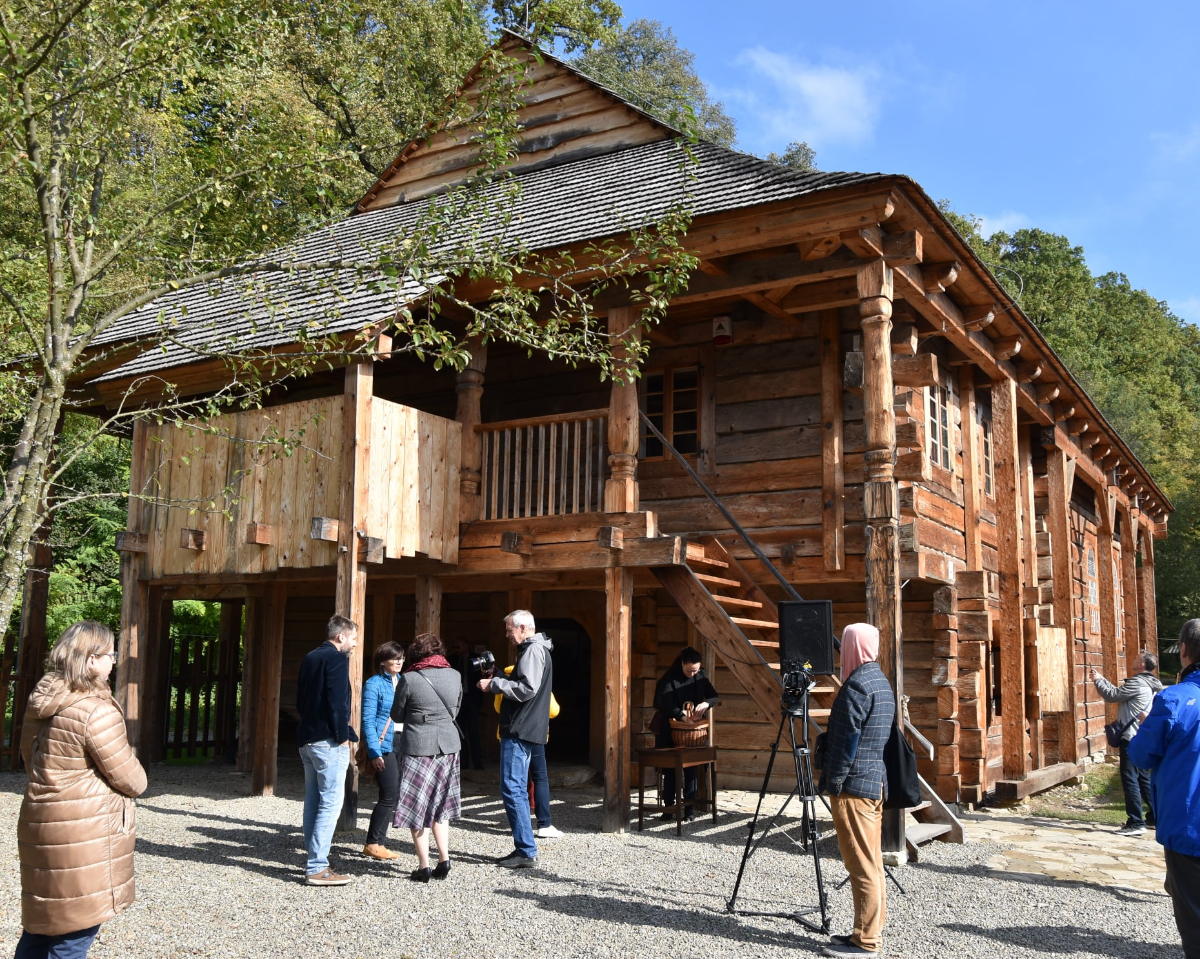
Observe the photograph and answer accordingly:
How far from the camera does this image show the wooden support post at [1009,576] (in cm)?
1245

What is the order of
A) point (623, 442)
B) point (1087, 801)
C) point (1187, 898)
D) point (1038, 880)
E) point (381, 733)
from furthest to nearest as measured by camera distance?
1. point (1087, 801)
2. point (623, 442)
3. point (381, 733)
4. point (1038, 880)
5. point (1187, 898)

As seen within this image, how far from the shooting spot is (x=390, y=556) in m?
9.56

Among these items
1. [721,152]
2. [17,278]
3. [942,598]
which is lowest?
[942,598]

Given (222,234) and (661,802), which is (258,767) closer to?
(661,802)

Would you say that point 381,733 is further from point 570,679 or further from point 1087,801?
point 570,679

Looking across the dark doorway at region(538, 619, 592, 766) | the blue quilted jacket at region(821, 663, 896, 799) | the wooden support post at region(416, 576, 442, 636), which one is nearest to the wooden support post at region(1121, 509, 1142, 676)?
the dark doorway at region(538, 619, 592, 766)

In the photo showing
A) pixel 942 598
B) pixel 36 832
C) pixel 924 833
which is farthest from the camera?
pixel 942 598

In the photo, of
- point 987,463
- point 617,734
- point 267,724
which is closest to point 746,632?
point 617,734

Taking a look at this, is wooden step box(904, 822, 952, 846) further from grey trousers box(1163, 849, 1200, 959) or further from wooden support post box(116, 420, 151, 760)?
→ wooden support post box(116, 420, 151, 760)

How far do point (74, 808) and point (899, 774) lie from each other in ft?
13.6

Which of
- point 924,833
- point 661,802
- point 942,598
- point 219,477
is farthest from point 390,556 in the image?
point 942,598

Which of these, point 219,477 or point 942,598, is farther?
point 942,598

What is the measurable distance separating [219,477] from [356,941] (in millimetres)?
5722

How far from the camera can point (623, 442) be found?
986cm
